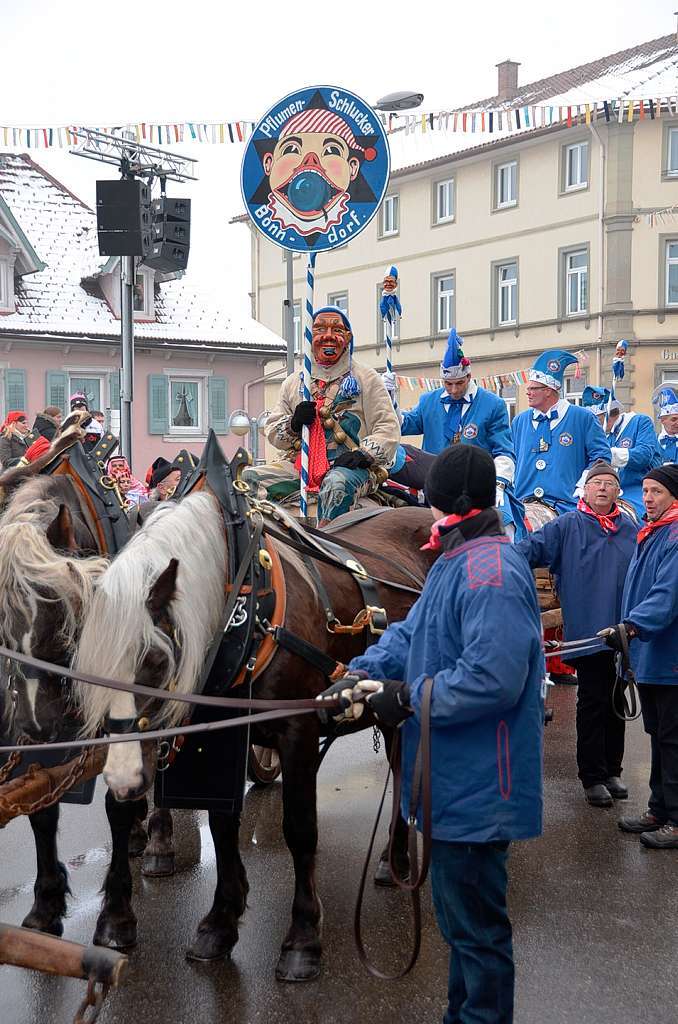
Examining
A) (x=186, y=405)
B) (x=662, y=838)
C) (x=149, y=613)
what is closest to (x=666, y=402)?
(x=662, y=838)

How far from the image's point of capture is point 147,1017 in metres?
3.60

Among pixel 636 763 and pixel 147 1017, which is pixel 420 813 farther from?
pixel 636 763

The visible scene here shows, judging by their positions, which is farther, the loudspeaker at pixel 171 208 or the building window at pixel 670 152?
the building window at pixel 670 152

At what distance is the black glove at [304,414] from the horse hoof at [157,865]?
226 cm

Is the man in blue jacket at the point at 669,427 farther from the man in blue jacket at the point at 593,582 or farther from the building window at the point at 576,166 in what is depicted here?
the building window at the point at 576,166

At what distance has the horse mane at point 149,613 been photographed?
10.9ft

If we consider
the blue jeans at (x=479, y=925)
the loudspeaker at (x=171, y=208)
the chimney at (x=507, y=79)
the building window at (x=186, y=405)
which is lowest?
the blue jeans at (x=479, y=925)

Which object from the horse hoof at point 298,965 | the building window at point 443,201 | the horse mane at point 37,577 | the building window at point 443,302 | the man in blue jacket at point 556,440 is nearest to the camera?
the horse mane at point 37,577

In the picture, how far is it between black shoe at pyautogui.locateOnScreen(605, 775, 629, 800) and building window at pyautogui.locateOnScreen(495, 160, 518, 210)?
1084 inches

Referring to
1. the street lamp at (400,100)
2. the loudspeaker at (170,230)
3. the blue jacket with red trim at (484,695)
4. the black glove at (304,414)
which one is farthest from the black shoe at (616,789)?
the loudspeaker at (170,230)

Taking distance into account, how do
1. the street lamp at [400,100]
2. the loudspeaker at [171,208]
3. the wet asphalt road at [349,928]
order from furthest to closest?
the loudspeaker at [171,208]
the street lamp at [400,100]
the wet asphalt road at [349,928]

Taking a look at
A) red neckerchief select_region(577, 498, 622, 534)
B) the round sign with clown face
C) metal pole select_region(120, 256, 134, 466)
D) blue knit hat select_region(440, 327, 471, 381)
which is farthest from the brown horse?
metal pole select_region(120, 256, 134, 466)

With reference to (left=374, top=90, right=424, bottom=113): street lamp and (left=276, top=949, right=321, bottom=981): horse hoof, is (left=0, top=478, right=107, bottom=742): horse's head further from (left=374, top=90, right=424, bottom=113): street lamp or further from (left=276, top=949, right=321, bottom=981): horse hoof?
(left=374, top=90, right=424, bottom=113): street lamp

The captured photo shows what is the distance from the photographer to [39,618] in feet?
11.2
